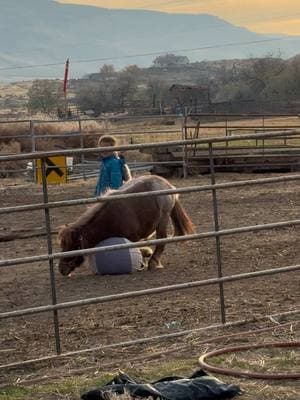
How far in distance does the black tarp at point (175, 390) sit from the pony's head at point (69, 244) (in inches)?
164

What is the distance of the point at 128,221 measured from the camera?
31.4ft

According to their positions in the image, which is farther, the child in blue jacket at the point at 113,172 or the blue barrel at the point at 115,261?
the child in blue jacket at the point at 113,172

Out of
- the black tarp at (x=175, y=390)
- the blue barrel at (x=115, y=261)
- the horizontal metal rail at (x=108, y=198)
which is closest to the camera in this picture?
the black tarp at (x=175, y=390)

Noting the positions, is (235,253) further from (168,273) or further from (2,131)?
(2,131)

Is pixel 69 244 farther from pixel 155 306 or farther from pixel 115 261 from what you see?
pixel 155 306

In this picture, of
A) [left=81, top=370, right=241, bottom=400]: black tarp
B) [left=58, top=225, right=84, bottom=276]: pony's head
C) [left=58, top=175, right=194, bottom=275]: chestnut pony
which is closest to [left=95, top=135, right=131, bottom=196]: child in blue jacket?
[left=58, top=175, right=194, bottom=275]: chestnut pony

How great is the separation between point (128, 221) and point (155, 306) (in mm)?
2244

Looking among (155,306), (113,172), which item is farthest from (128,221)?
(155,306)

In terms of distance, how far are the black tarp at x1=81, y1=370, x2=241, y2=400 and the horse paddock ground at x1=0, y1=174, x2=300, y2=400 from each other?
0.81 feet

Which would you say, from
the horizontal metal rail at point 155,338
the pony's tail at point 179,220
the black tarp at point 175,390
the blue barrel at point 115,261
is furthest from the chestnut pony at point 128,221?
the black tarp at point 175,390

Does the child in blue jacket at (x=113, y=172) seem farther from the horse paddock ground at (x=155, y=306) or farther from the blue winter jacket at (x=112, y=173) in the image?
the horse paddock ground at (x=155, y=306)

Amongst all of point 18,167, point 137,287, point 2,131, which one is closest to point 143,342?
point 137,287

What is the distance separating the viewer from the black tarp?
481cm

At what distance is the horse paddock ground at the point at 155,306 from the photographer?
19.4 feet
